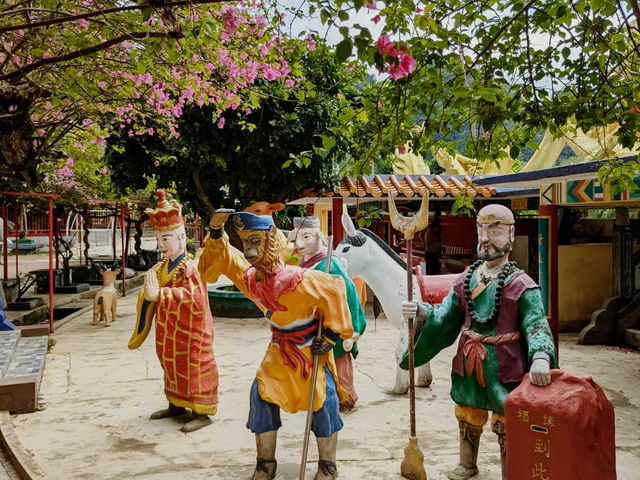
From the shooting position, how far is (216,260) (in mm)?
4336

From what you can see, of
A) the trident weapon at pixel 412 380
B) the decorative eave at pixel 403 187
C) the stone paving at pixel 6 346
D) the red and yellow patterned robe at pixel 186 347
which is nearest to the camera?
the trident weapon at pixel 412 380

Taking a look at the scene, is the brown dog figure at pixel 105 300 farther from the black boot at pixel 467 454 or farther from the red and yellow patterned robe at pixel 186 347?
the black boot at pixel 467 454

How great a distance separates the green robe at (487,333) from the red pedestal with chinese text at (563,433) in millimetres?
508

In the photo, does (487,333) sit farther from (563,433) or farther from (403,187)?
(403,187)

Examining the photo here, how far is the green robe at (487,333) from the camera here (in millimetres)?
3562

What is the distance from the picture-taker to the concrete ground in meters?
4.36

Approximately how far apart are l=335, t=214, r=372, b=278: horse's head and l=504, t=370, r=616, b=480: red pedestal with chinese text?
330 centimetres

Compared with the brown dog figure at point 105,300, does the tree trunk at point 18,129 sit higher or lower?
higher

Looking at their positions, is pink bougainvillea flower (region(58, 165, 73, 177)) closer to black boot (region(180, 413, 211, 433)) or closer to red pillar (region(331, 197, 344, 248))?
red pillar (region(331, 197, 344, 248))

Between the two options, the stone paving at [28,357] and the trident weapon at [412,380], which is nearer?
the trident weapon at [412,380]

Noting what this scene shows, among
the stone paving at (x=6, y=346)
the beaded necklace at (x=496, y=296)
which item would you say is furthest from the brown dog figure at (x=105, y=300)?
the beaded necklace at (x=496, y=296)

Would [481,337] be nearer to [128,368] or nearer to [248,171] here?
[128,368]

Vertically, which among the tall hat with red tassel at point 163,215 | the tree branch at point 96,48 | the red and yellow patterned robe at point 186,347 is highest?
the tree branch at point 96,48

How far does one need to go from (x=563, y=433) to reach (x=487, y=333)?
107cm
